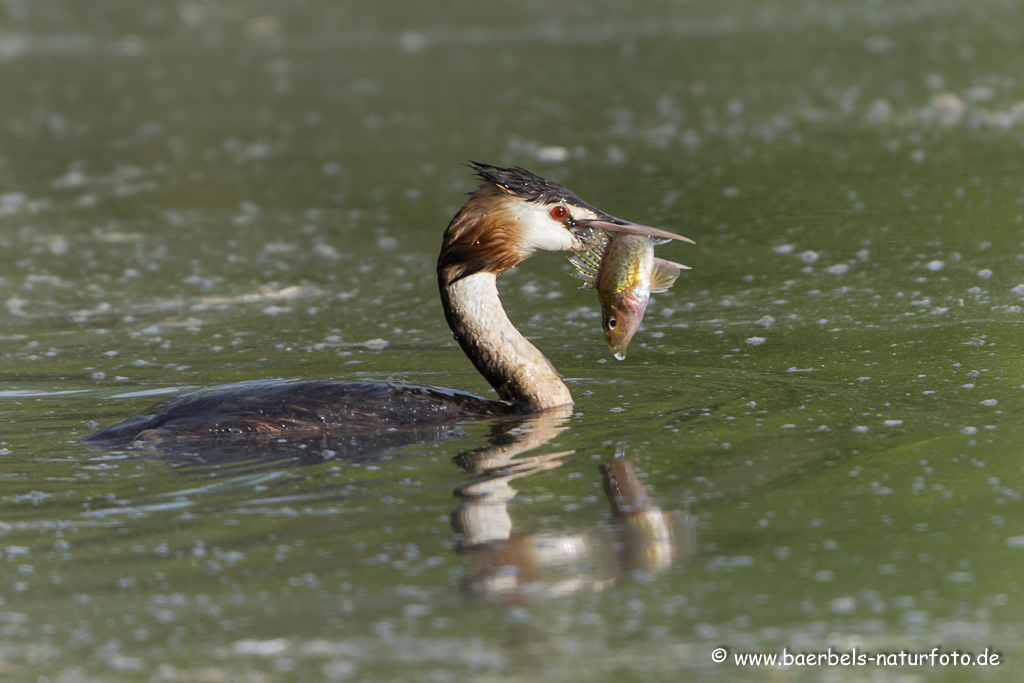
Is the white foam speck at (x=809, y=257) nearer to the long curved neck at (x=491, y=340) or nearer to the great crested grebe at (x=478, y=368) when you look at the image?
the great crested grebe at (x=478, y=368)

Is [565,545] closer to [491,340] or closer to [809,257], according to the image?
[491,340]

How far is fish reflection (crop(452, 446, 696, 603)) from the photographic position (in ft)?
14.3

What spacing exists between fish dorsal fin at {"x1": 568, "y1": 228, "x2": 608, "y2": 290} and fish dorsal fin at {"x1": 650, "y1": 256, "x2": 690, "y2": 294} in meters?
0.29

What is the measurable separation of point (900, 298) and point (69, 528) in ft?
17.2

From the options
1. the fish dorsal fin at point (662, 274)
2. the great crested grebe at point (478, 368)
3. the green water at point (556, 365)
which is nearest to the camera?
the green water at point (556, 365)

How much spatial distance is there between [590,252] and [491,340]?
0.68 meters

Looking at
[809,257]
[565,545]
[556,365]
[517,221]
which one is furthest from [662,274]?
[809,257]

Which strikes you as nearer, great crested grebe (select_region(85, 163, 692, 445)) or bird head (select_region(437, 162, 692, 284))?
great crested grebe (select_region(85, 163, 692, 445))

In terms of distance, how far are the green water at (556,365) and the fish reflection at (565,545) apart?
2cm

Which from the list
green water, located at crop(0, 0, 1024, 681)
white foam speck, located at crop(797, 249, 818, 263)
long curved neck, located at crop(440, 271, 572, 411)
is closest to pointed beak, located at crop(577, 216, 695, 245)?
long curved neck, located at crop(440, 271, 572, 411)

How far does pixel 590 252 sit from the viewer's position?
6.48 metres

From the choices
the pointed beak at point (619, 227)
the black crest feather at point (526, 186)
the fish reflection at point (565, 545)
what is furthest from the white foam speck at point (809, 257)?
the fish reflection at point (565, 545)

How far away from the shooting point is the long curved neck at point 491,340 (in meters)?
6.52

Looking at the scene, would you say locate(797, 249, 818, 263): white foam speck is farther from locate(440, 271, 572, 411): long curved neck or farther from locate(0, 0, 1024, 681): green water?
locate(440, 271, 572, 411): long curved neck
